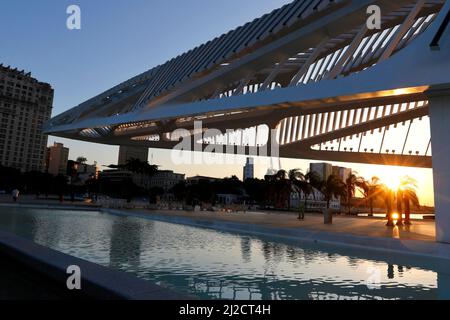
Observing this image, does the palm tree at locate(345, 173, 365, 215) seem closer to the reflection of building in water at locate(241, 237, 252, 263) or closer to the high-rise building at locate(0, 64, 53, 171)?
the reflection of building in water at locate(241, 237, 252, 263)

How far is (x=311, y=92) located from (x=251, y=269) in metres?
7.98

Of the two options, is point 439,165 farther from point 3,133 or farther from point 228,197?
point 3,133

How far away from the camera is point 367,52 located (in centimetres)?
1919

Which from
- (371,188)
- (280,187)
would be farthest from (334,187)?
(280,187)

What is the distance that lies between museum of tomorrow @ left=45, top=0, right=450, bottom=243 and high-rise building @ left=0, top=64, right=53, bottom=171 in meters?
87.0

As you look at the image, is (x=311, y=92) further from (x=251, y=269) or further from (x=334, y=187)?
(x=334, y=187)

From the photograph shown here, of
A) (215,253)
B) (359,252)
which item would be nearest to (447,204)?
(359,252)

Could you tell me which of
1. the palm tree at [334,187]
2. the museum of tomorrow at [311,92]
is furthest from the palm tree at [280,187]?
the museum of tomorrow at [311,92]

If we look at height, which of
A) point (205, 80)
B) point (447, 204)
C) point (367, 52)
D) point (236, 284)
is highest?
point (367, 52)

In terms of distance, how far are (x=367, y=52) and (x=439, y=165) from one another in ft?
32.0
